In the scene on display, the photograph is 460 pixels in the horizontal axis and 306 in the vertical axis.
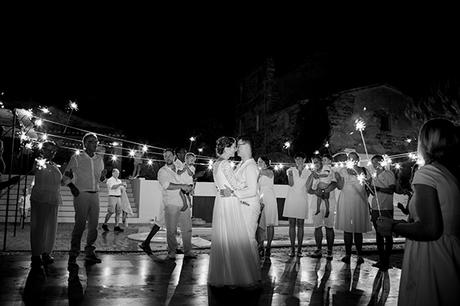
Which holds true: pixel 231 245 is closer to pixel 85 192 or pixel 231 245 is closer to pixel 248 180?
pixel 248 180

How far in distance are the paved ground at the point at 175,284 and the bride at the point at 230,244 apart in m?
0.17

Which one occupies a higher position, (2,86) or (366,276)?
(2,86)

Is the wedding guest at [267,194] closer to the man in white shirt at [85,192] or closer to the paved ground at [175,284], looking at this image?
the paved ground at [175,284]

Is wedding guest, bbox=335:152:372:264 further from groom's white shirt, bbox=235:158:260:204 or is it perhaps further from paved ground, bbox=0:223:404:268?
groom's white shirt, bbox=235:158:260:204

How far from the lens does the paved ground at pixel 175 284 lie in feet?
14.0

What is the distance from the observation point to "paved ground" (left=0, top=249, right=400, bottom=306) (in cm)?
427

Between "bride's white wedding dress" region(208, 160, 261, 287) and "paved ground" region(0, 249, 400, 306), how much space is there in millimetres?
171

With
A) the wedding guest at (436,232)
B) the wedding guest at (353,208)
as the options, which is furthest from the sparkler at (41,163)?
the wedding guest at (436,232)

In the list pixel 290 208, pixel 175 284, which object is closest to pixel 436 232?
pixel 175 284

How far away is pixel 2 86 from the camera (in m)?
18.4

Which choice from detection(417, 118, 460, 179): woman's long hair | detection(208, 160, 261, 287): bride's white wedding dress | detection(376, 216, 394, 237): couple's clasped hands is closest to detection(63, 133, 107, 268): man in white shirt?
detection(208, 160, 261, 287): bride's white wedding dress

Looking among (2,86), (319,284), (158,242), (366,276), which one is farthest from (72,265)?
(2,86)

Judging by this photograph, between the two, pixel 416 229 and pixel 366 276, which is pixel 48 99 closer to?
pixel 366 276

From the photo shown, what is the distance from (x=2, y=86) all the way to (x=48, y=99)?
296 cm
